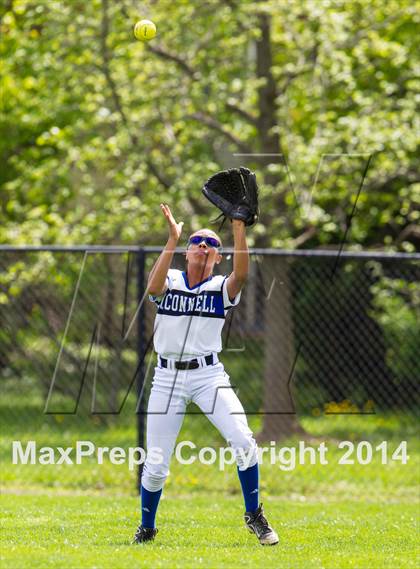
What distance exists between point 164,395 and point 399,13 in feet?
24.4

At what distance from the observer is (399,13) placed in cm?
1210

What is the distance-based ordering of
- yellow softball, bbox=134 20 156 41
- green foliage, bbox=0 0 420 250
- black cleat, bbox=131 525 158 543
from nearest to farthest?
black cleat, bbox=131 525 158 543 → yellow softball, bbox=134 20 156 41 → green foliage, bbox=0 0 420 250

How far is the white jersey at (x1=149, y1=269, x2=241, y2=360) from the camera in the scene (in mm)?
6238

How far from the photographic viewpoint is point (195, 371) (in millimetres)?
6242

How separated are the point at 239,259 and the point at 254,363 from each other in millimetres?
7156

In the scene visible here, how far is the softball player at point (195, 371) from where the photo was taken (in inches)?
243

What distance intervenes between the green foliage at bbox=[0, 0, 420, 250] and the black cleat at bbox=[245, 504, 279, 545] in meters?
5.04

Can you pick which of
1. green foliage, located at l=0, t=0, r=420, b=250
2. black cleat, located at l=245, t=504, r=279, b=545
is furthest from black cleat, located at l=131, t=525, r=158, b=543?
green foliage, located at l=0, t=0, r=420, b=250

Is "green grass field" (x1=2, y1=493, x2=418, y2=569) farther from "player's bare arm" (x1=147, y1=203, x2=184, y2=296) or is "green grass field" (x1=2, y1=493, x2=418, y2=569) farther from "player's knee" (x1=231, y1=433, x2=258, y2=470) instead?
"player's bare arm" (x1=147, y1=203, x2=184, y2=296)

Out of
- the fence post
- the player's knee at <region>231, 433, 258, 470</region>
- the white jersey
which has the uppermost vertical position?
the white jersey

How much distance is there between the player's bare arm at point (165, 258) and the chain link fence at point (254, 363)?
345cm

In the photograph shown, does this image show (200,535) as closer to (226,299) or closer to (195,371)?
(195,371)

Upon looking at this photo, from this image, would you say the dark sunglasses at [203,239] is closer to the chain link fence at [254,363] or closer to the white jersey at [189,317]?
the white jersey at [189,317]

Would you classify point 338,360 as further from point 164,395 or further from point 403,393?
point 164,395
